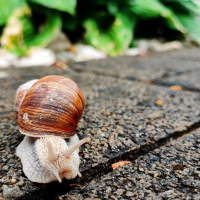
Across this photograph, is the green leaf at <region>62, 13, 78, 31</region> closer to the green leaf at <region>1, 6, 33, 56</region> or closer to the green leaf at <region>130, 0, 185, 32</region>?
the green leaf at <region>1, 6, 33, 56</region>

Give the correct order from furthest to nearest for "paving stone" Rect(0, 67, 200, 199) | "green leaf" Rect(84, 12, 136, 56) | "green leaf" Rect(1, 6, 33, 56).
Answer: "green leaf" Rect(84, 12, 136, 56) → "green leaf" Rect(1, 6, 33, 56) → "paving stone" Rect(0, 67, 200, 199)

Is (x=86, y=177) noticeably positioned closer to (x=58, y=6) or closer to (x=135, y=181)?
(x=135, y=181)

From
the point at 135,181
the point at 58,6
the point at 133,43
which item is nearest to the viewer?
the point at 135,181

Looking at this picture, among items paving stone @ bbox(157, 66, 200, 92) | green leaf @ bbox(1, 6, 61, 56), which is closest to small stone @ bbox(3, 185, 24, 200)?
paving stone @ bbox(157, 66, 200, 92)

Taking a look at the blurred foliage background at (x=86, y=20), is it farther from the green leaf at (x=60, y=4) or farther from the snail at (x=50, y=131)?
the snail at (x=50, y=131)

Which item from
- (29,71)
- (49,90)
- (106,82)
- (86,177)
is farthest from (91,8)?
(86,177)
